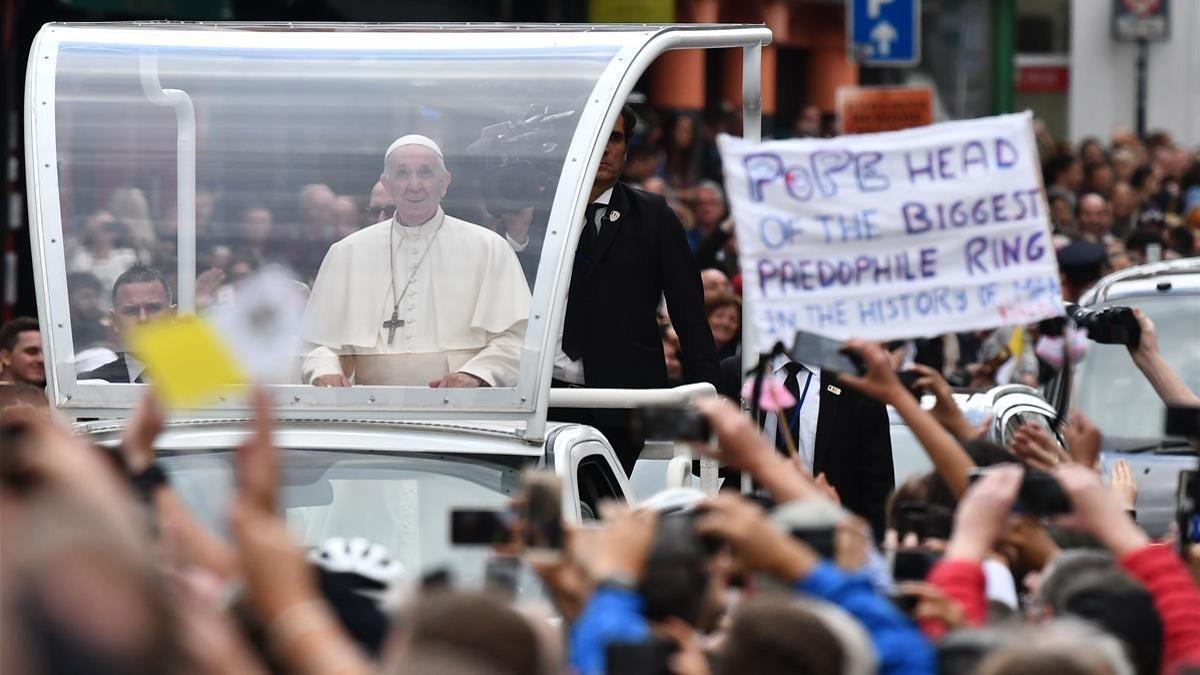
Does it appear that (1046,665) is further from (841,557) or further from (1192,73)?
(1192,73)

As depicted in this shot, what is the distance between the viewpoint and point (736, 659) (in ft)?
13.3

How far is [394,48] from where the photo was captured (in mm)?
7969

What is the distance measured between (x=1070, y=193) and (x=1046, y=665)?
57.4 ft

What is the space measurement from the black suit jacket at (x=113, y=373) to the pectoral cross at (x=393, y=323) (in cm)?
88

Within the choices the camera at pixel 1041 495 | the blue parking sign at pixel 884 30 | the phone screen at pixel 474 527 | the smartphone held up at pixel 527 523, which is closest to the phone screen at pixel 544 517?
the smartphone held up at pixel 527 523

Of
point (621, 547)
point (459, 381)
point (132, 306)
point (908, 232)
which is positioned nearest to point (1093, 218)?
point (459, 381)

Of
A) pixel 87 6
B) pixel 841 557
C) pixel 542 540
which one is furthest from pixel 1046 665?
pixel 87 6

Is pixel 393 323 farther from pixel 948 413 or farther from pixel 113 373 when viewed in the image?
pixel 948 413

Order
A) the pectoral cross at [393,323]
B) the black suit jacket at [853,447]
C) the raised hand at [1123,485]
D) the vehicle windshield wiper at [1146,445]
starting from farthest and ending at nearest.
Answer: the vehicle windshield wiper at [1146,445], the black suit jacket at [853,447], the pectoral cross at [393,323], the raised hand at [1123,485]

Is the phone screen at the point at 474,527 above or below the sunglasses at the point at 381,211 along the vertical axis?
below

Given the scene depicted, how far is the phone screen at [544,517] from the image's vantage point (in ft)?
15.6

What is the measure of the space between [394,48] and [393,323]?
3.25 ft

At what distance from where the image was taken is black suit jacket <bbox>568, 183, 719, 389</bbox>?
8.34 metres

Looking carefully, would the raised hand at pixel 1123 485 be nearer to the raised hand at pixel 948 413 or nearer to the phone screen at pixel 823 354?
the raised hand at pixel 948 413
